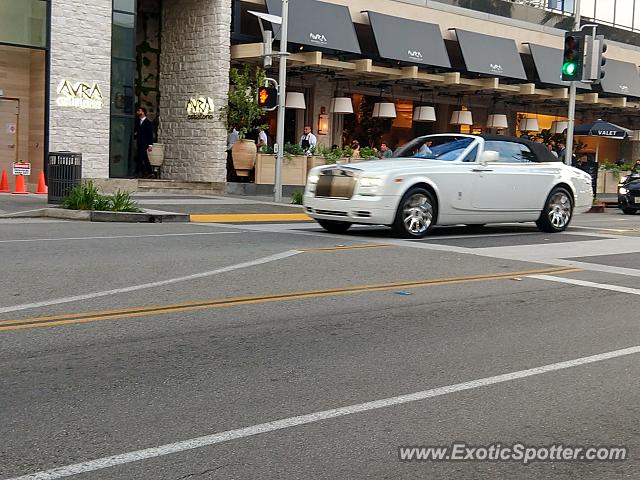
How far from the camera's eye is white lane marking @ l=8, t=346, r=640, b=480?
4.01m

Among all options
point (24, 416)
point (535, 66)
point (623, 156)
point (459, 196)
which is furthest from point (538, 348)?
point (623, 156)

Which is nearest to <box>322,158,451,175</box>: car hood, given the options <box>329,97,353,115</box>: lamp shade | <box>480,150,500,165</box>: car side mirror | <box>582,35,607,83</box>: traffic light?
<box>480,150,500,165</box>: car side mirror

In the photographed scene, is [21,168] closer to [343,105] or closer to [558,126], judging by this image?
[343,105]

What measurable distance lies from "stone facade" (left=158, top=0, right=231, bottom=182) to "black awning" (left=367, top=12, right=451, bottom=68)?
5805 millimetres

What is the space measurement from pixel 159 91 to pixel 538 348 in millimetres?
23326

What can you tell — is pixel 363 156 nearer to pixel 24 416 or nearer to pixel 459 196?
pixel 459 196

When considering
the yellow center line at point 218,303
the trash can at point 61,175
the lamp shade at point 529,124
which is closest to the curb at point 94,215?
the trash can at point 61,175

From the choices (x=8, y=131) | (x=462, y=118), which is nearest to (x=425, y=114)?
(x=462, y=118)

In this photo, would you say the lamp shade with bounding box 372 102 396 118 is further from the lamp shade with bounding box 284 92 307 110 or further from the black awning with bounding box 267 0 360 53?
the lamp shade with bounding box 284 92 307 110

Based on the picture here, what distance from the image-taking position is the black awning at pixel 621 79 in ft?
125

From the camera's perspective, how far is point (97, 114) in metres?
23.8

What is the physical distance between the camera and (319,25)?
27.7m

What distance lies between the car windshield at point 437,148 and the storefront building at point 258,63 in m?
11.4

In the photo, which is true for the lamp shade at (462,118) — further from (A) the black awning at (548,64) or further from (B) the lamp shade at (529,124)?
(B) the lamp shade at (529,124)
